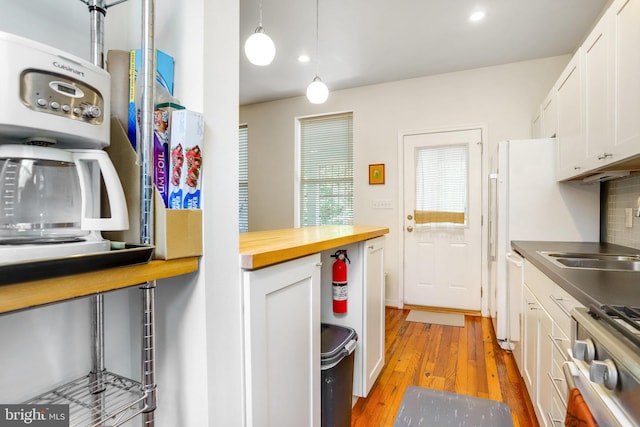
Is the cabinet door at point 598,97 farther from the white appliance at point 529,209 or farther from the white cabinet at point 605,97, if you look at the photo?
the white appliance at point 529,209

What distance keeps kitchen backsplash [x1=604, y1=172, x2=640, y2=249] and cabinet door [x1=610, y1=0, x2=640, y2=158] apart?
31.3 inches

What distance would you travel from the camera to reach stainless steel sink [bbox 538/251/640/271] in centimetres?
163

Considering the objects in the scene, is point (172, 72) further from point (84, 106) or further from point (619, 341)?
point (619, 341)

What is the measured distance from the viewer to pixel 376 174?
13.3ft

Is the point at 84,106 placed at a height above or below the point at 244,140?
below

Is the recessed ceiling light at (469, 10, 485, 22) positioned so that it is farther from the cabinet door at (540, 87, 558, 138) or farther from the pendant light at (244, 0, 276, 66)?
the pendant light at (244, 0, 276, 66)

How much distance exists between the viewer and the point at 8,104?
0.49 metres

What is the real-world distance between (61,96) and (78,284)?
323mm

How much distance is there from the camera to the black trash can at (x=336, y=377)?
146cm

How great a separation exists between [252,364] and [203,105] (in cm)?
73

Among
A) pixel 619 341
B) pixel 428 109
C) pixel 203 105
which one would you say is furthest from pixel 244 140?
pixel 619 341

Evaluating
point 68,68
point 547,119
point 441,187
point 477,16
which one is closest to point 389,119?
point 441,187

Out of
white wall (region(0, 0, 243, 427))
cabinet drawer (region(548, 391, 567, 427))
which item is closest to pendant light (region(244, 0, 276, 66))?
white wall (region(0, 0, 243, 427))

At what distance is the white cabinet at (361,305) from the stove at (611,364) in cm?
105
